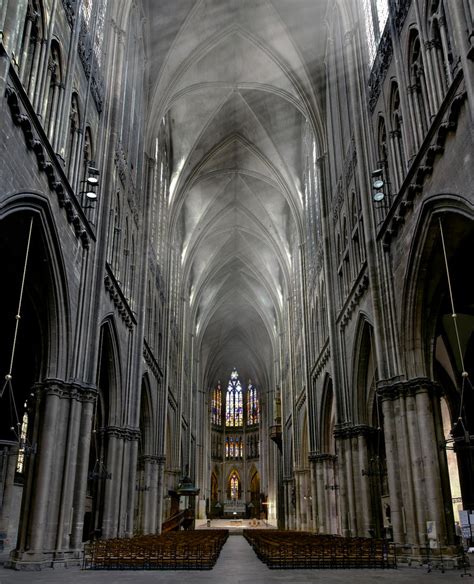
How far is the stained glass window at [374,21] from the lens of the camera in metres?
21.3

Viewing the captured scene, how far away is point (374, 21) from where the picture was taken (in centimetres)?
2234

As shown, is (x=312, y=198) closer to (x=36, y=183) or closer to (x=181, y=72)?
(x=181, y=72)

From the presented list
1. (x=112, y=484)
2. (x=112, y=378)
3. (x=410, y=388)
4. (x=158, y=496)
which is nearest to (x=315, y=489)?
(x=158, y=496)

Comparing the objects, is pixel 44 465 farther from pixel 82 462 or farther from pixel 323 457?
pixel 323 457

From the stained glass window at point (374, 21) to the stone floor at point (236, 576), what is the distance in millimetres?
17938

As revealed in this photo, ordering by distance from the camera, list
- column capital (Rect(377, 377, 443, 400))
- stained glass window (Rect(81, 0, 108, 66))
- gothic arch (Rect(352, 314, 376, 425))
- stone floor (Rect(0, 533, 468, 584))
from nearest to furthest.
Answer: stone floor (Rect(0, 533, 468, 584)) → column capital (Rect(377, 377, 443, 400)) → stained glass window (Rect(81, 0, 108, 66)) → gothic arch (Rect(352, 314, 376, 425))

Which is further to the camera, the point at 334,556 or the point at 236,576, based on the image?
the point at 334,556

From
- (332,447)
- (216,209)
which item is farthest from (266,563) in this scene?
(216,209)

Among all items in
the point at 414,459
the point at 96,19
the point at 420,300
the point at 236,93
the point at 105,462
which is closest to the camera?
the point at 414,459

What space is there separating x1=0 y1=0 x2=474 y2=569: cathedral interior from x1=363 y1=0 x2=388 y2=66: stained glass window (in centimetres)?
14

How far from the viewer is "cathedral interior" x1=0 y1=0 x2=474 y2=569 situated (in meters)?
15.3

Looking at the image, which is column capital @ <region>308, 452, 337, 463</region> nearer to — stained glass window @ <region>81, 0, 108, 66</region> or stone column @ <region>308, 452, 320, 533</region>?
stone column @ <region>308, 452, 320, 533</region>

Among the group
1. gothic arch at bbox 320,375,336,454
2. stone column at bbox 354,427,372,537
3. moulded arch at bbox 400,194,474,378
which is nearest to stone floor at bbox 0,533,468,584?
moulded arch at bbox 400,194,474,378

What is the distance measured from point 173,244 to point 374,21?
2497 centimetres
